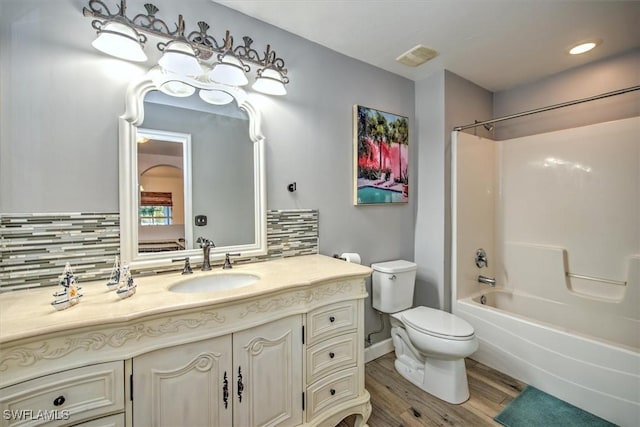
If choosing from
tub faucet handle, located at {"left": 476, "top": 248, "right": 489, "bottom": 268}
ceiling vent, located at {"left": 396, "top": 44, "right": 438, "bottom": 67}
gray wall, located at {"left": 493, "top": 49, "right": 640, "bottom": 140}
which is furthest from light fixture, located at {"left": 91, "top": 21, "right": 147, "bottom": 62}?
gray wall, located at {"left": 493, "top": 49, "right": 640, "bottom": 140}

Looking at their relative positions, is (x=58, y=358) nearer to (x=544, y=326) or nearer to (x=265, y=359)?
(x=265, y=359)

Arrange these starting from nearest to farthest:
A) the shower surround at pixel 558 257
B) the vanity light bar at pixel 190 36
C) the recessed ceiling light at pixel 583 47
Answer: the vanity light bar at pixel 190 36 → the shower surround at pixel 558 257 → the recessed ceiling light at pixel 583 47

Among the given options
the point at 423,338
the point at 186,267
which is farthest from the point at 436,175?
the point at 186,267

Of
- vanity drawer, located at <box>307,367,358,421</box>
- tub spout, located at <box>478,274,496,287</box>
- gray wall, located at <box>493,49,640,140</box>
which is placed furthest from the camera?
tub spout, located at <box>478,274,496,287</box>

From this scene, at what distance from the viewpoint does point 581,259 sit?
2168mm

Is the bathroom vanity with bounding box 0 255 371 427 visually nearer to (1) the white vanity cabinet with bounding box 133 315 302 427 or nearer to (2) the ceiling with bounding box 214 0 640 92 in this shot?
(1) the white vanity cabinet with bounding box 133 315 302 427

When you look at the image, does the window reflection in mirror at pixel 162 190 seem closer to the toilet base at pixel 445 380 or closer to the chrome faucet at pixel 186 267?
the chrome faucet at pixel 186 267

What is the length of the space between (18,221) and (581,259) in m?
3.53

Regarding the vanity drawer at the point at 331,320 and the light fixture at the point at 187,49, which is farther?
the vanity drawer at the point at 331,320

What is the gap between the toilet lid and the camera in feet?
5.41

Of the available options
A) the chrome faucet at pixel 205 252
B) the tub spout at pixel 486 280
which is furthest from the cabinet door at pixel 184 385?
the tub spout at pixel 486 280

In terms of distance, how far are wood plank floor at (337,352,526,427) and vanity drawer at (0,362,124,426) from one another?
124 centimetres

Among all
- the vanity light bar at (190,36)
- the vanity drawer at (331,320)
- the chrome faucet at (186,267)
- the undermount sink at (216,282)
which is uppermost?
the vanity light bar at (190,36)

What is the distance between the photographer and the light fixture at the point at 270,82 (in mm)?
1562
